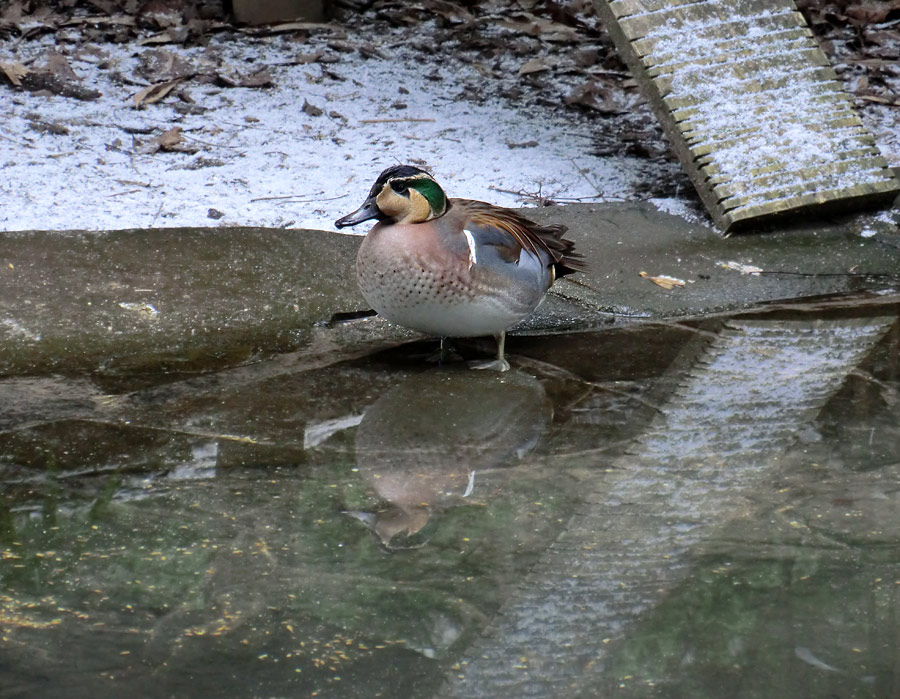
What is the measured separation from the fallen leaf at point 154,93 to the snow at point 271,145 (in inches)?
2.0

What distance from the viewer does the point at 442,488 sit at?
3150 mm

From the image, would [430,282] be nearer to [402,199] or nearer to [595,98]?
[402,199]

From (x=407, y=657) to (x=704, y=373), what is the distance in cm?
188

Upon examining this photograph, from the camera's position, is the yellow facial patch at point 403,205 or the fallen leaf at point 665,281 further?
the fallen leaf at point 665,281

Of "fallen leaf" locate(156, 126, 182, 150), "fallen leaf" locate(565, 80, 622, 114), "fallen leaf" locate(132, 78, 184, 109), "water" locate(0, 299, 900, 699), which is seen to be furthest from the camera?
"fallen leaf" locate(565, 80, 622, 114)

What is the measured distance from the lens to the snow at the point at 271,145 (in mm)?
5004

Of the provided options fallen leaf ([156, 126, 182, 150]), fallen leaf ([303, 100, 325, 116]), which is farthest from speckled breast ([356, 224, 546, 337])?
fallen leaf ([303, 100, 325, 116])

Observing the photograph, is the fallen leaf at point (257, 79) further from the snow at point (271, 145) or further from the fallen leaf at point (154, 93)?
the fallen leaf at point (154, 93)

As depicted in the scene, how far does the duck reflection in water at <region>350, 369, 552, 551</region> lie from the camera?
3045 mm

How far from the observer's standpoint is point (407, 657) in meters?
2.43

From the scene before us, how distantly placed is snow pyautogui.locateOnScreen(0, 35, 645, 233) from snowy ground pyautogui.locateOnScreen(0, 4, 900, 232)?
1 cm

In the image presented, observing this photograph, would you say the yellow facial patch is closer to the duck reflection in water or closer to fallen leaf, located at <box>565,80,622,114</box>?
the duck reflection in water

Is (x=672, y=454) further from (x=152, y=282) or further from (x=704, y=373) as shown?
(x=152, y=282)

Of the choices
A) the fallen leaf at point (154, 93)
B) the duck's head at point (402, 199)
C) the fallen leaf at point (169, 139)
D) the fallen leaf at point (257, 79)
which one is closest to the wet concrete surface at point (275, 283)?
the duck's head at point (402, 199)
